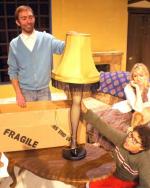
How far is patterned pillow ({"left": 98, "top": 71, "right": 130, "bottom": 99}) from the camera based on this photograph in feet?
10.0

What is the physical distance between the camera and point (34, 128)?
1.76 meters

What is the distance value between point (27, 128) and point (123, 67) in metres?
4.52

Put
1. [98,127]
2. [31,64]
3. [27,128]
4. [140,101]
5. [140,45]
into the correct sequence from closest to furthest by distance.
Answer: [27,128]
[98,127]
[31,64]
[140,101]
[140,45]

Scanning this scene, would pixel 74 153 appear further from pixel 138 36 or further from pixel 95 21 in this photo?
pixel 138 36

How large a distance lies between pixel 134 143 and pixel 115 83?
5.07 feet

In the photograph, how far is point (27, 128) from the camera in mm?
1750

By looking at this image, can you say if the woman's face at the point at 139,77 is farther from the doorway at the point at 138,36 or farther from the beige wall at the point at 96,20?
the doorway at the point at 138,36

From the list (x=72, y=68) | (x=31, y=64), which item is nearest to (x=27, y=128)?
(x=72, y=68)

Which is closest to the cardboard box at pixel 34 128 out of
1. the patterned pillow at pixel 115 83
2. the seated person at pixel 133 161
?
the seated person at pixel 133 161

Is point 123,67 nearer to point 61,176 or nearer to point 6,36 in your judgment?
point 6,36

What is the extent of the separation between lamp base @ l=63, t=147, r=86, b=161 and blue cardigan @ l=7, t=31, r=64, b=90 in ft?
3.26

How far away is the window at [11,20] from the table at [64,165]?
12.8 ft

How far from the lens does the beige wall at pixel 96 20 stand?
17.3ft

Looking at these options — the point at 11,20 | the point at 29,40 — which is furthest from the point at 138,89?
the point at 11,20
